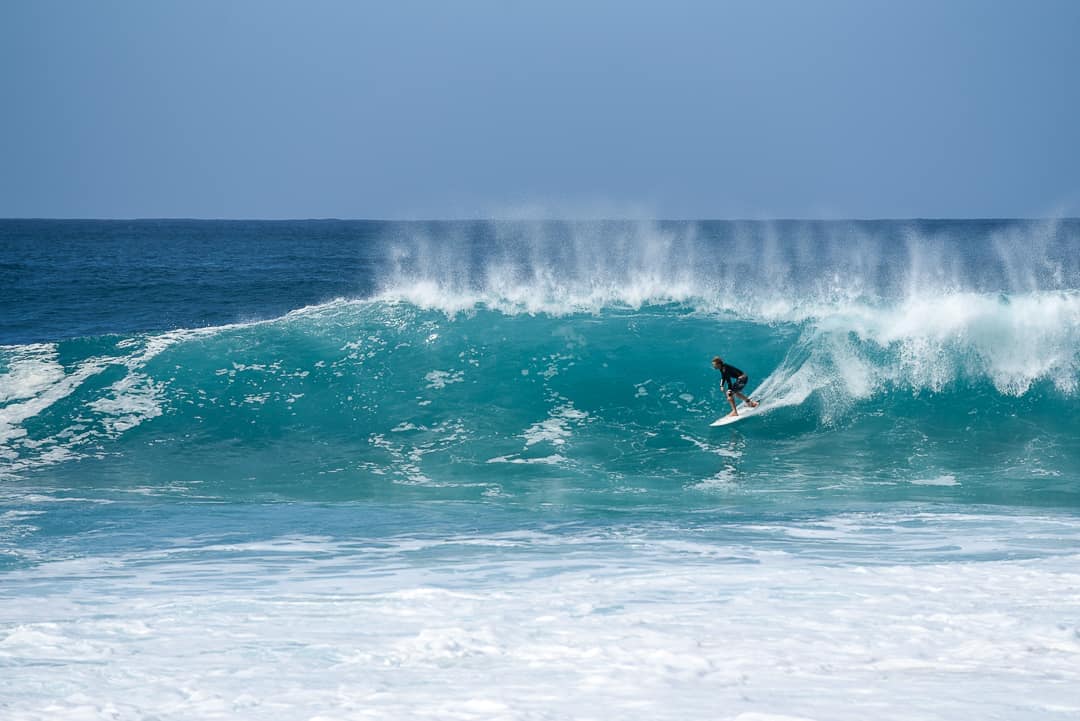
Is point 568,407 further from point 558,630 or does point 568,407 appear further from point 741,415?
point 558,630

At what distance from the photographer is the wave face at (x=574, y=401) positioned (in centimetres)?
1181

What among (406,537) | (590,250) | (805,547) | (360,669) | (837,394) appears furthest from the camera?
(590,250)

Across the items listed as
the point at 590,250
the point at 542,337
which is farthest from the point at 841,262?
the point at 542,337

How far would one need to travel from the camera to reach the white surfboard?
1426 centimetres

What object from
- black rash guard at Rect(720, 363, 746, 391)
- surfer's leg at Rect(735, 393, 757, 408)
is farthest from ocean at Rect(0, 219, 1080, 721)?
black rash guard at Rect(720, 363, 746, 391)

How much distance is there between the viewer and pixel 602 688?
4711 mm

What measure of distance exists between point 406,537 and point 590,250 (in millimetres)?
63546

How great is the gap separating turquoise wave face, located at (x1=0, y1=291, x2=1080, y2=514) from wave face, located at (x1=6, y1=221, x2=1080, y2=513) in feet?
0.16

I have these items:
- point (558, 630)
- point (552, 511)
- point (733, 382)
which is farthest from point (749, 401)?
point (558, 630)

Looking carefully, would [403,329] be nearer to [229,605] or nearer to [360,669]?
[229,605]

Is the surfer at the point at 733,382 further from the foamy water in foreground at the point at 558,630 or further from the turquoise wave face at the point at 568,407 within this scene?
the foamy water in foreground at the point at 558,630

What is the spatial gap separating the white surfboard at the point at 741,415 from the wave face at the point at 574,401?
0.11 m

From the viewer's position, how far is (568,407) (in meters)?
15.3

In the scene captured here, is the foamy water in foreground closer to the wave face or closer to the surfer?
the wave face
